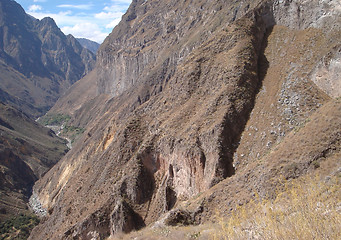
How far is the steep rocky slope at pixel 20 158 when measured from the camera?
70863 mm

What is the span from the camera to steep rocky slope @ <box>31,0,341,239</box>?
1628cm

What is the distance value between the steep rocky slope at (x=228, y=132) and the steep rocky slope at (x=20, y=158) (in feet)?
144

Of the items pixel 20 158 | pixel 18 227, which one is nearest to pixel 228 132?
pixel 18 227

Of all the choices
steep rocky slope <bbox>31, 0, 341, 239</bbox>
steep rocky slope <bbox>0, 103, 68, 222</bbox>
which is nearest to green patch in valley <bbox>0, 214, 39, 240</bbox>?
steep rocky slope <bbox>0, 103, 68, 222</bbox>

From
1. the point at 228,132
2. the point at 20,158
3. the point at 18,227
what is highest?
the point at 20,158

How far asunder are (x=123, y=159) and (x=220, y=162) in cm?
1314

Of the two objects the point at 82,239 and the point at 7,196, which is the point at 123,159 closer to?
the point at 82,239

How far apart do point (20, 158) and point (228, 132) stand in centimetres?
8923

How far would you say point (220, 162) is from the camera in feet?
69.2

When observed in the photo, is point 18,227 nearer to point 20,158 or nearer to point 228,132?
point 20,158

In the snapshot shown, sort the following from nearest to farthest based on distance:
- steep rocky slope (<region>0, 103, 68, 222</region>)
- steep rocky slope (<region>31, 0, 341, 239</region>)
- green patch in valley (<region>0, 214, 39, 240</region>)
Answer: steep rocky slope (<region>31, 0, 341, 239</region>) → green patch in valley (<region>0, 214, 39, 240</region>) → steep rocky slope (<region>0, 103, 68, 222</region>)

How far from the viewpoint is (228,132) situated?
23.1 m

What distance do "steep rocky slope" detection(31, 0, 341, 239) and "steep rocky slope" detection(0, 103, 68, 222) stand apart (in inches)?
1725

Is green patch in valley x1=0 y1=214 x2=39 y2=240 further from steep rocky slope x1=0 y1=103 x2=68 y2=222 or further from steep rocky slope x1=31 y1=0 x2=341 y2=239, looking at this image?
steep rocky slope x1=31 y1=0 x2=341 y2=239
